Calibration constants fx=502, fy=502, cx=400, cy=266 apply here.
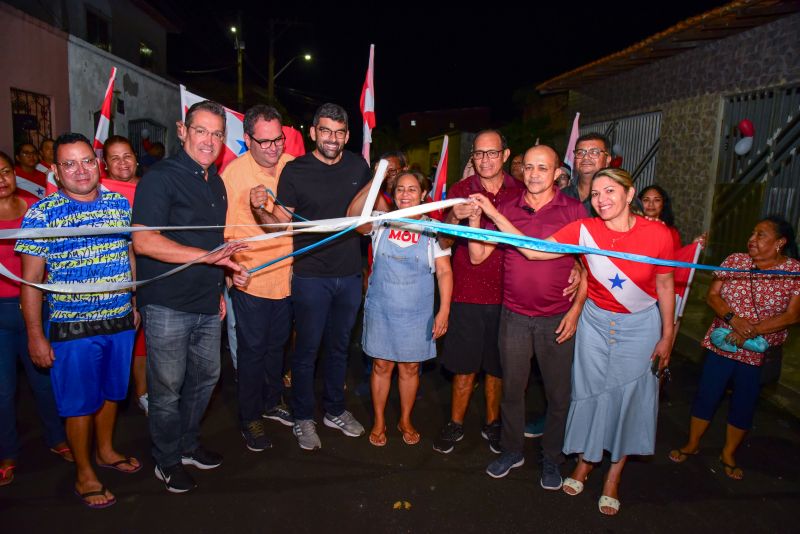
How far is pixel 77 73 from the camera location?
10.1 metres

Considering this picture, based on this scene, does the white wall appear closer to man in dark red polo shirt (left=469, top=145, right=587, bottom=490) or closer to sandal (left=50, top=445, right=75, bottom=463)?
sandal (left=50, top=445, right=75, bottom=463)

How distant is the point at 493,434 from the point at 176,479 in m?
2.28

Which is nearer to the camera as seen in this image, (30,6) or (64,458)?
(64,458)

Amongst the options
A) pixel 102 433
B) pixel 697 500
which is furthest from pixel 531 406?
pixel 102 433

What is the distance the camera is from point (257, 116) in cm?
365

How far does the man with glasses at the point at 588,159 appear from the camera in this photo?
4.12 meters

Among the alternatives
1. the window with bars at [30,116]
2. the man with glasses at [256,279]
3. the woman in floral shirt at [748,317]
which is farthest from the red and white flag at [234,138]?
the window with bars at [30,116]

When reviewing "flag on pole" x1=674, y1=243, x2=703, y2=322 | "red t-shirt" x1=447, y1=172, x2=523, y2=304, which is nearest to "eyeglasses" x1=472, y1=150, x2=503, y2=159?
"red t-shirt" x1=447, y1=172, x2=523, y2=304

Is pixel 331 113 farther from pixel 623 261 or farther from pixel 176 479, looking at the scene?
pixel 176 479

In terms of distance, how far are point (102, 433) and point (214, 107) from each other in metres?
2.28

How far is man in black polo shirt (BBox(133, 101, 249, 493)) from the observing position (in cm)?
291

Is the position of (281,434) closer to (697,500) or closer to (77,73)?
(697,500)

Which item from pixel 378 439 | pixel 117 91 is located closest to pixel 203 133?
pixel 378 439

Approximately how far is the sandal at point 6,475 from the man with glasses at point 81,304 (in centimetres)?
52
